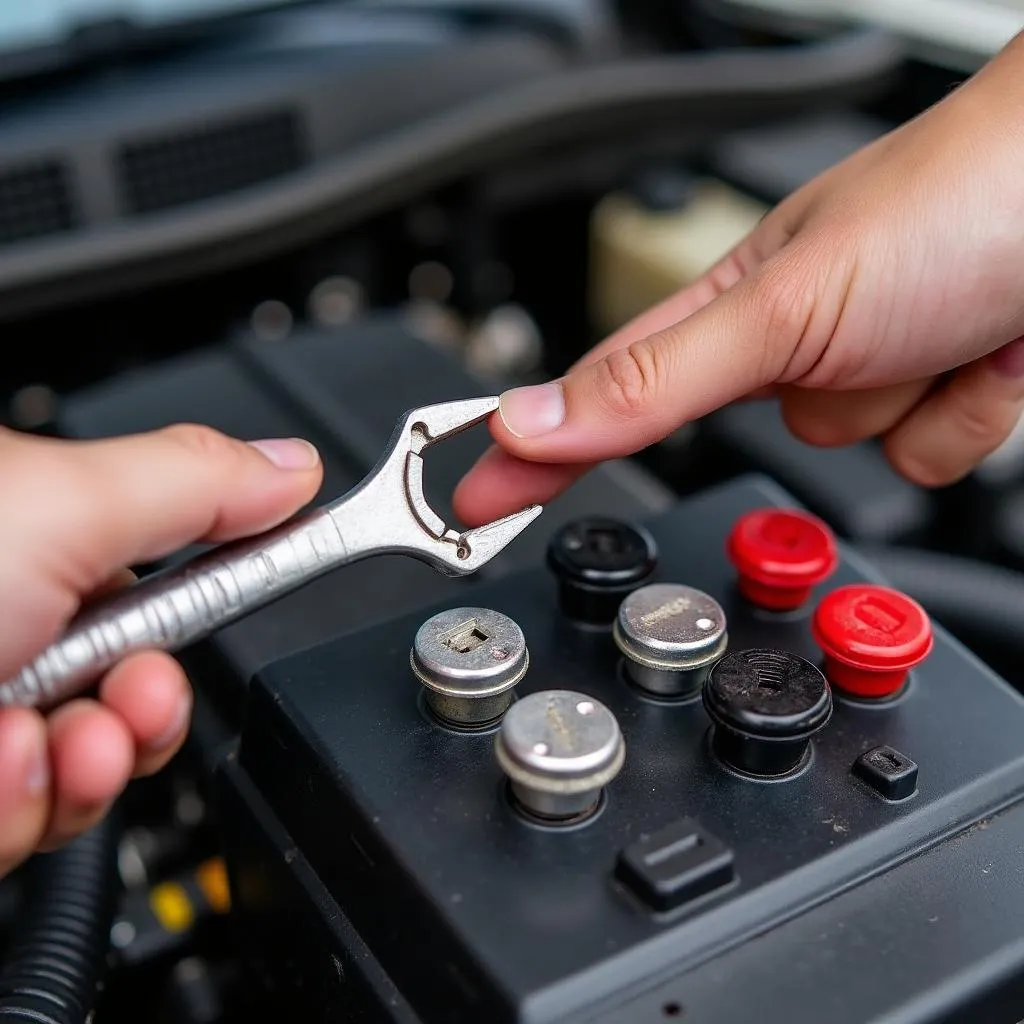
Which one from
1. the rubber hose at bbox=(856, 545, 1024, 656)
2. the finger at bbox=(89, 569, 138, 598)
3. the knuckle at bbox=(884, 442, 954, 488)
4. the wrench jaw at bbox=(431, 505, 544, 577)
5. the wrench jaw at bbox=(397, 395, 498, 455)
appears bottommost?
the rubber hose at bbox=(856, 545, 1024, 656)

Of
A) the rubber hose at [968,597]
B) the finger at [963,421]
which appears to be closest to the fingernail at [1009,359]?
the finger at [963,421]

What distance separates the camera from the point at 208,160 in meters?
0.98

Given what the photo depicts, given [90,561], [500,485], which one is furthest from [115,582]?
[500,485]

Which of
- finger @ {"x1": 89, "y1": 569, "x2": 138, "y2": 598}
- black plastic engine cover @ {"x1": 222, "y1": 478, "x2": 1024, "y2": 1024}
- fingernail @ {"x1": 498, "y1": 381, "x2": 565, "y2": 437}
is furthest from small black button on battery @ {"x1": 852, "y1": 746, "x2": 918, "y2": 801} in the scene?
finger @ {"x1": 89, "y1": 569, "x2": 138, "y2": 598}

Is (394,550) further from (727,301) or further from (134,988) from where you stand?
(134,988)

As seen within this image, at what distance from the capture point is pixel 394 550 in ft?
1.70

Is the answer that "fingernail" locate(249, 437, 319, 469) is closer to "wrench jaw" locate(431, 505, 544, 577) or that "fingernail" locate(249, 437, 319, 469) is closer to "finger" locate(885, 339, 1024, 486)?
"wrench jaw" locate(431, 505, 544, 577)

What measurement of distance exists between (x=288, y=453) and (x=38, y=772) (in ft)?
0.53

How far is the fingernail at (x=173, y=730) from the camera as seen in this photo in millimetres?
473

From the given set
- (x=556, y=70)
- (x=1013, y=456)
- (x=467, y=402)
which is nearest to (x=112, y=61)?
(x=556, y=70)

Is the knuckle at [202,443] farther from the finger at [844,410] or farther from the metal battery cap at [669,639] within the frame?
the finger at [844,410]

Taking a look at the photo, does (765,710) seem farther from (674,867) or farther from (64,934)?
(64,934)

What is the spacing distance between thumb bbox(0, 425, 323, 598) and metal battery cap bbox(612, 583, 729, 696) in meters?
0.15

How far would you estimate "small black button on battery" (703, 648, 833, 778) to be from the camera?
470mm
